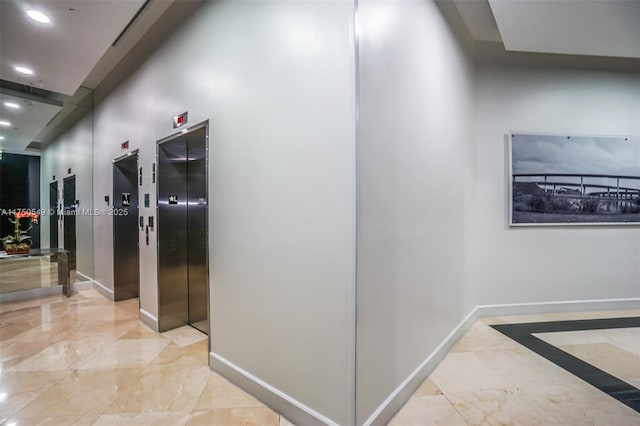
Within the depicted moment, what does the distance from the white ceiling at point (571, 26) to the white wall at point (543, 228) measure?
52cm

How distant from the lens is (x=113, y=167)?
5047mm

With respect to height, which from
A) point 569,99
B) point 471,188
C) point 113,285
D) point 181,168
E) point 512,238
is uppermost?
point 569,99

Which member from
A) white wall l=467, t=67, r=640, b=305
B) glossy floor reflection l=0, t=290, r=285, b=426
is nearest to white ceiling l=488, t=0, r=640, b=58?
white wall l=467, t=67, r=640, b=305

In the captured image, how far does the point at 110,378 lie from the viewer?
110 inches

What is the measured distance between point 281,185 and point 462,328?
9.93 ft

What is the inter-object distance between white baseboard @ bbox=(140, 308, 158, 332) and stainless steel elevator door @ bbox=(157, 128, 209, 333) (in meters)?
0.12

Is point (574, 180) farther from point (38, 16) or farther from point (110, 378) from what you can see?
point (38, 16)

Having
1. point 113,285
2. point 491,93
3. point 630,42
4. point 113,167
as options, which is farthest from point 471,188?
point 113,285

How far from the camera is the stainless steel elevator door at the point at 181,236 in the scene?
386 centimetres

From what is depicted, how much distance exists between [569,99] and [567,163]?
0.97 m

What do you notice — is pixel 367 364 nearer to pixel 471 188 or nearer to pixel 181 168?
pixel 471 188

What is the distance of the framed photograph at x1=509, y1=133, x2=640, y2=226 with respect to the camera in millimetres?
4324

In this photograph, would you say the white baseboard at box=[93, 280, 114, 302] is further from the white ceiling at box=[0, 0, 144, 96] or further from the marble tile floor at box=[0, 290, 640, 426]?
the white ceiling at box=[0, 0, 144, 96]

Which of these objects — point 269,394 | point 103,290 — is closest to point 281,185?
point 269,394
